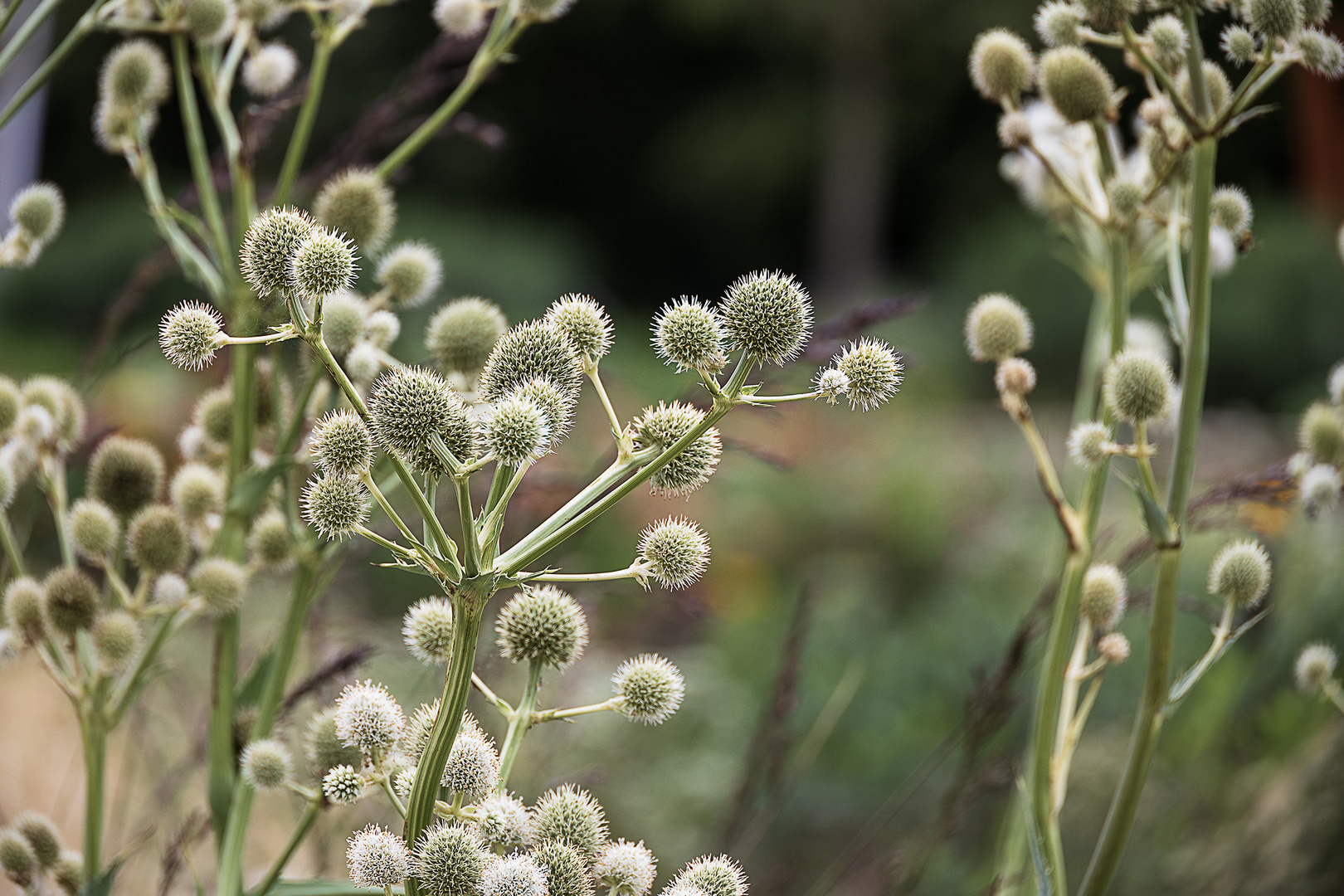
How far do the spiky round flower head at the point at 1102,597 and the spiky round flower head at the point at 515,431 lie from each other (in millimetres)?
690

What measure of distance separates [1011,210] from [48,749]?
11.0 metres

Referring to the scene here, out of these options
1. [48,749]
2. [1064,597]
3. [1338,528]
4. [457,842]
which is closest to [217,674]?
[457,842]

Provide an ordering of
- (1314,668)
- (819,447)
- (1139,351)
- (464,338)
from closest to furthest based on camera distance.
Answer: (464,338), (1139,351), (1314,668), (819,447)

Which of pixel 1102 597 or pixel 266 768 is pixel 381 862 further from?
pixel 1102 597

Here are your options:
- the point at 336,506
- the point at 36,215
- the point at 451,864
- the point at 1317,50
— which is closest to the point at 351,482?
the point at 336,506

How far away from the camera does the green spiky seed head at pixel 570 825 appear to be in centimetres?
69

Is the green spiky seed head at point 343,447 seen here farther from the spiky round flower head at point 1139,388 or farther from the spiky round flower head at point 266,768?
the spiky round flower head at point 1139,388

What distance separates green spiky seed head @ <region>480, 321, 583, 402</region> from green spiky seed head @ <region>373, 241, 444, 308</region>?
0.49 meters

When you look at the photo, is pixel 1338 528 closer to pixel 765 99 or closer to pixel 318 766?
pixel 318 766

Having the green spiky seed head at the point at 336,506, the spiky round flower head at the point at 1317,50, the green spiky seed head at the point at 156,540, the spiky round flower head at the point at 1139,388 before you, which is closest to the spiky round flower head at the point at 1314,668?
the spiky round flower head at the point at 1139,388

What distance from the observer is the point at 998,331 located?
47.9 inches

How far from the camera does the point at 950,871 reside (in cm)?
223

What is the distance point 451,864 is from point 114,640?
0.53 metres

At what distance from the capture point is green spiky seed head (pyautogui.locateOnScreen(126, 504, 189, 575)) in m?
1.04
